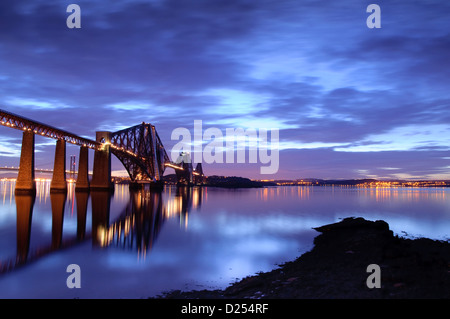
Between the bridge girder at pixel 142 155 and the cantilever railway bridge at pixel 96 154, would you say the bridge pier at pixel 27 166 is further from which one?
the bridge girder at pixel 142 155

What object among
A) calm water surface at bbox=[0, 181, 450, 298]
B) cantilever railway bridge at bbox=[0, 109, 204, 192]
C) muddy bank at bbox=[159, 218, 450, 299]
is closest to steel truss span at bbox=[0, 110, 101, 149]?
cantilever railway bridge at bbox=[0, 109, 204, 192]

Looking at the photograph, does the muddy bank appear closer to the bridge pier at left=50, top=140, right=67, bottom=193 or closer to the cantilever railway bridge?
the cantilever railway bridge

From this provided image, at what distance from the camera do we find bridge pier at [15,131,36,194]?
39156mm

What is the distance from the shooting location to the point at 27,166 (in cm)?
3938

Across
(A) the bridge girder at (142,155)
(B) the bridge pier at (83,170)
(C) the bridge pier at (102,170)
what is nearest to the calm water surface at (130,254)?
(B) the bridge pier at (83,170)

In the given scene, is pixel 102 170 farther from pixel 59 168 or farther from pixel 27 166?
pixel 27 166

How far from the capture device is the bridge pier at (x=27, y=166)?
128ft

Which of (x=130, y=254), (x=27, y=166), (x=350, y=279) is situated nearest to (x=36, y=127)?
(x=27, y=166)

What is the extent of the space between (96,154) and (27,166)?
30028 millimetres

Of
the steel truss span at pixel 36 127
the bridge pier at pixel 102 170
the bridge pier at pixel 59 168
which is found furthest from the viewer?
the bridge pier at pixel 102 170

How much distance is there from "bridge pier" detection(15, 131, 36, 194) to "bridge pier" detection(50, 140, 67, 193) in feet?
26.4

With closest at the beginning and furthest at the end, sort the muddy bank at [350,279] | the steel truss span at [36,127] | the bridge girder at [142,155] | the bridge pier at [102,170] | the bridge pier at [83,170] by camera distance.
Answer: the muddy bank at [350,279] < the steel truss span at [36,127] < the bridge pier at [83,170] < the bridge pier at [102,170] < the bridge girder at [142,155]
